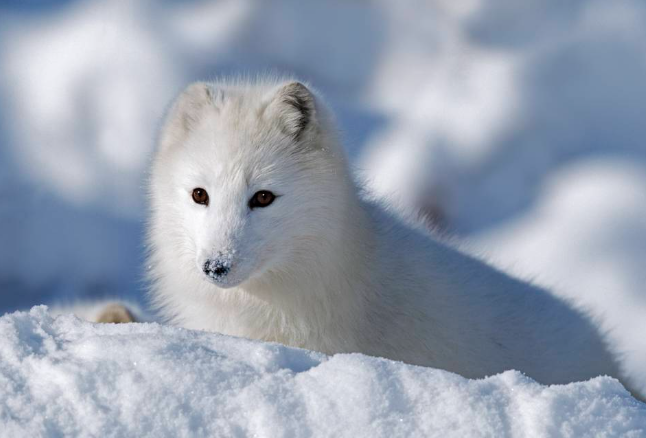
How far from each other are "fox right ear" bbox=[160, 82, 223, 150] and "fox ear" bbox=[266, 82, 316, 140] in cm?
24

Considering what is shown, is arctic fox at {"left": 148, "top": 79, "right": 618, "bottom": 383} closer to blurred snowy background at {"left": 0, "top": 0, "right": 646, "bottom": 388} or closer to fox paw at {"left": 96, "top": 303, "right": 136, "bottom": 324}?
fox paw at {"left": 96, "top": 303, "right": 136, "bottom": 324}

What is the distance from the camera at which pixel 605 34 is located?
5.66 metres

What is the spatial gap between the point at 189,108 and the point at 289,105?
397 millimetres

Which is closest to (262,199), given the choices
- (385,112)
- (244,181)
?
(244,181)

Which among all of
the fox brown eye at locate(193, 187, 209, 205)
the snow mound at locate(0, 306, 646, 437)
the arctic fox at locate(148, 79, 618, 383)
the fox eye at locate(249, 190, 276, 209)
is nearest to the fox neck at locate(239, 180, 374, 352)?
the arctic fox at locate(148, 79, 618, 383)

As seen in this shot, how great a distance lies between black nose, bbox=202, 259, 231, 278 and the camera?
2.64 meters

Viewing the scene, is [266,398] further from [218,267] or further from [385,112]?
[385,112]

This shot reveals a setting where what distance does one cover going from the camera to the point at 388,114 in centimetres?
581

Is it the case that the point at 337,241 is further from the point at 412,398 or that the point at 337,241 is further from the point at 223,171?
the point at 412,398

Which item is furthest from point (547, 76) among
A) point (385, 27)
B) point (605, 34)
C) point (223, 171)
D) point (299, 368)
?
point (299, 368)

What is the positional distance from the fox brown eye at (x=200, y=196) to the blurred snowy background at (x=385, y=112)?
7.94 feet

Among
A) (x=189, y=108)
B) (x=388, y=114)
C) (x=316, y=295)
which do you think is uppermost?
(x=189, y=108)

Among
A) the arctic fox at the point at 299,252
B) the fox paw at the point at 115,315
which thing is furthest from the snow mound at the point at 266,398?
the fox paw at the point at 115,315

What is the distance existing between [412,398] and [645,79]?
4.48 metres
